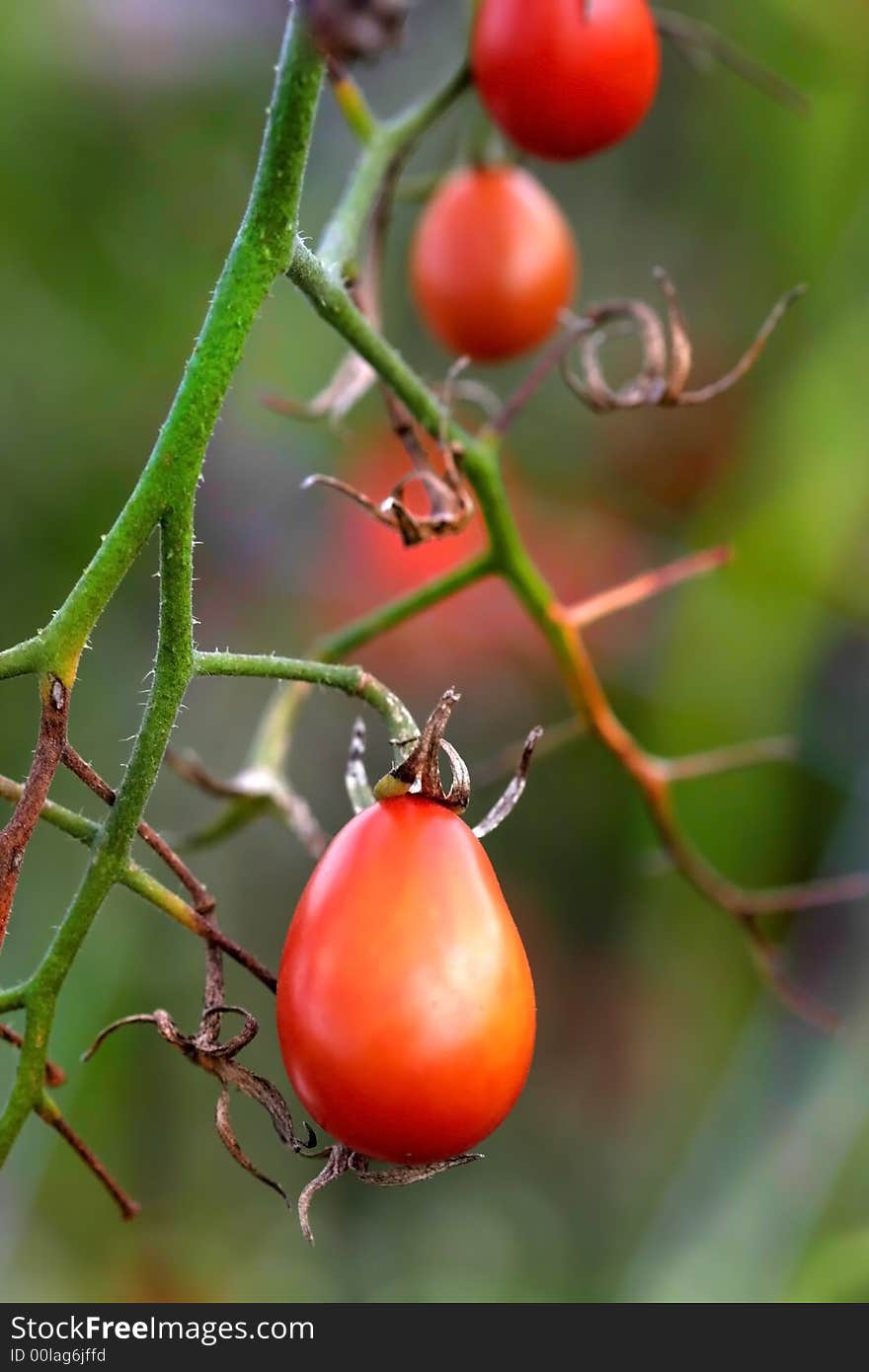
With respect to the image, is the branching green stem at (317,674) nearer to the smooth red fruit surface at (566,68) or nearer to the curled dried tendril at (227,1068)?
the curled dried tendril at (227,1068)

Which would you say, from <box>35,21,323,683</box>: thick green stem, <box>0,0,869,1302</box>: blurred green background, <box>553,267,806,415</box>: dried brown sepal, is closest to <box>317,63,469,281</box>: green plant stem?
<box>553,267,806,415</box>: dried brown sepal

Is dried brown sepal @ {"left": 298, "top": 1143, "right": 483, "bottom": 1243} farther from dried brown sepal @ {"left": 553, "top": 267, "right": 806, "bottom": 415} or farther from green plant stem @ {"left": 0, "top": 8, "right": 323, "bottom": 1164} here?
Result: dried brown sepal @ {"left": 553, "top": 267, "right": 806, "bottom": 415}

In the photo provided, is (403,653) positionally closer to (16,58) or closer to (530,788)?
(530,788)

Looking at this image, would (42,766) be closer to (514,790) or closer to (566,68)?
(514,790)

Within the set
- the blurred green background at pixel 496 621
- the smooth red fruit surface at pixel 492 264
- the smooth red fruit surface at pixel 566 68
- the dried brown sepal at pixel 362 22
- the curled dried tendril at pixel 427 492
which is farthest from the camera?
the blurred green background at pixel 496 621

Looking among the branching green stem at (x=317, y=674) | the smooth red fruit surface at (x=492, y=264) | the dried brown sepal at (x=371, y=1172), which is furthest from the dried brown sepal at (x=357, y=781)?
the smooth red fruit surface at (x=492, y=264)

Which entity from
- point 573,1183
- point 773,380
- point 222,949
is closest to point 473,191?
point 222,949
